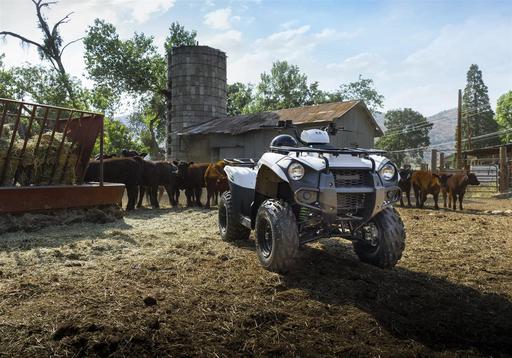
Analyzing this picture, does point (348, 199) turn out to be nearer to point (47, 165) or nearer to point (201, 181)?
point (47, 165)

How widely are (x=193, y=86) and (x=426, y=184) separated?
17.0m

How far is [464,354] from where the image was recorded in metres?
3.16

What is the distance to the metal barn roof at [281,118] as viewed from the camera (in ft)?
65.6

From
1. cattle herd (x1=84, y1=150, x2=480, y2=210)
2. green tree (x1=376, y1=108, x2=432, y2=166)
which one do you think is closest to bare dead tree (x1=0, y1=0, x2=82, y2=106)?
cattle herd (x1=84, y1=150, x2=480, y2=210)

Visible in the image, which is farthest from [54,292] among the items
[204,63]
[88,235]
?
[204,63]

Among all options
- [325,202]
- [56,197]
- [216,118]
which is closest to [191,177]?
[56,197]

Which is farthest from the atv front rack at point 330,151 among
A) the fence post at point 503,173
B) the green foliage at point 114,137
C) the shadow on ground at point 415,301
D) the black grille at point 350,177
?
the green foliage at point 114,137

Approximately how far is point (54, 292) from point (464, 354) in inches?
146

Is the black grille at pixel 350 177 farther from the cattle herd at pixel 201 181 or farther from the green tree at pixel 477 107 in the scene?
the green tree at pixel 477 107

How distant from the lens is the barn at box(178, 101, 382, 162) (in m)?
20.5

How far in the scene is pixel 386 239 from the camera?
208 inches

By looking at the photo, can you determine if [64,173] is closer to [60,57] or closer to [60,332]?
[60,332]

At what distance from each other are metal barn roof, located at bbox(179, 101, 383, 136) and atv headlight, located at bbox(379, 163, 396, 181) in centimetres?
1311

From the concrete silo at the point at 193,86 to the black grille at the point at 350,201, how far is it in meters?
22.6
